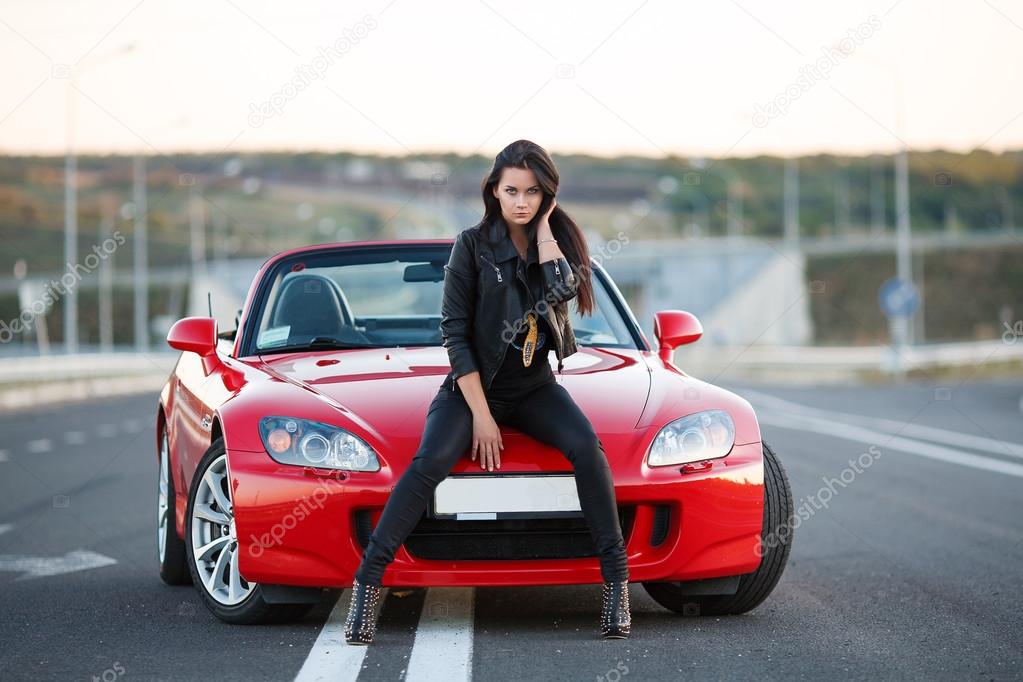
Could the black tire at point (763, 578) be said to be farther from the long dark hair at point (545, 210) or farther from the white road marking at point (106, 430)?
the white road marking at point (106, 430)

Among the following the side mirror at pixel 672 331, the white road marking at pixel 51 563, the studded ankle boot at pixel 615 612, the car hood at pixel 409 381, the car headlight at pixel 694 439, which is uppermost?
the side mirror at pixel 672 331

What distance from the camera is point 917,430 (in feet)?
63.0

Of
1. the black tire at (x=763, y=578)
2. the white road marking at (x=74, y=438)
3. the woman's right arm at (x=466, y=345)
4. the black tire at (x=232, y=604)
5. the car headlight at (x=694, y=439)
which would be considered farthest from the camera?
the white road marking at (x=74, y=438)

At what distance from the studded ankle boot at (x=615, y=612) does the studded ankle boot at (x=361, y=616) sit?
760 mm

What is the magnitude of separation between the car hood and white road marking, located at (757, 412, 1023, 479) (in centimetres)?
751

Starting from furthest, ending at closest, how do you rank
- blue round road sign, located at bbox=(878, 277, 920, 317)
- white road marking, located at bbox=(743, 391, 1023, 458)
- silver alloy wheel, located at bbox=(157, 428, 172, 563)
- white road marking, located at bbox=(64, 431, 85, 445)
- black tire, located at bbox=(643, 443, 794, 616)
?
1. blue round road sign, located at bbox=(878, 277, 920, 317)
2. white road marking, located at bbox=(64, 431, 85, 445)
3. white road marking, located at bbox=(743, 391, 1023, 458)
4. silver alloy wheel, located at bbox=(157, 428, 172, 563)
5. black tire, located at bbox=(643, 443, 794, 616)

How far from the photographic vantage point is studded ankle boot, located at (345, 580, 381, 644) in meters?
5.04

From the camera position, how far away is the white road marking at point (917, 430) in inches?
627

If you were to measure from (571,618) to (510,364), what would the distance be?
1.03m

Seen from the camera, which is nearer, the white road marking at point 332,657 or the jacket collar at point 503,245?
the white road marking at point 332,657

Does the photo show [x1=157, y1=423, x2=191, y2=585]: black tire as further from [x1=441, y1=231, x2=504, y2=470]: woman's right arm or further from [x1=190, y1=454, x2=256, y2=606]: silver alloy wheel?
[x1=441, y1=231, x2=504, y2=470]: woman's right arm

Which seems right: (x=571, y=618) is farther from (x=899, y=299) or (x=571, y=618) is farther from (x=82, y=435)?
(x=899, y=299)

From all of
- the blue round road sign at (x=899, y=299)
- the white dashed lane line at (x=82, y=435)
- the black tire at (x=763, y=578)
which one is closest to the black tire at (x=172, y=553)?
the black tire at (x=763, y=578)

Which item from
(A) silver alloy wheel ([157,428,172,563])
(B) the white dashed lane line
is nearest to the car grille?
(A) silver alloy wheel ([157,428,172,563])
